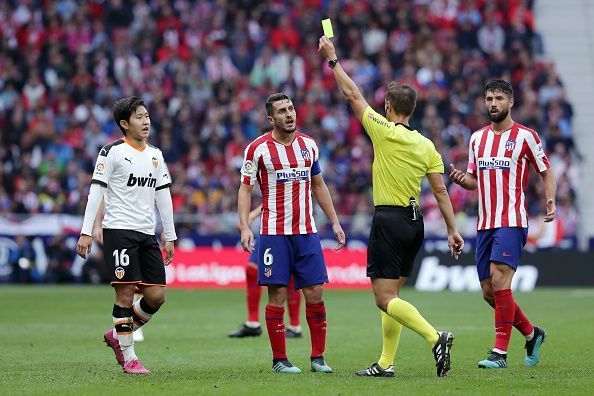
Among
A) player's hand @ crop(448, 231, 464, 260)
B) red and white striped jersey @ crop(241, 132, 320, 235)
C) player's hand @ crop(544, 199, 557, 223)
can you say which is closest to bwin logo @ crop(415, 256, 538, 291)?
player's hand @ crop(544, 199, 557, 223)

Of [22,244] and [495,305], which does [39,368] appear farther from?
[22,244]

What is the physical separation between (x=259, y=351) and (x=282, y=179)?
9.10 ft

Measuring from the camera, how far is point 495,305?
11.3 meters

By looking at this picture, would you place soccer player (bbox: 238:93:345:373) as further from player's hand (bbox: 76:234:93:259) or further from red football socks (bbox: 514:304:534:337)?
red football socks (bbox: 514:304:534:337)

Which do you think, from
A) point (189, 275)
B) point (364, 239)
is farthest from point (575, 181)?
point (189, 275)

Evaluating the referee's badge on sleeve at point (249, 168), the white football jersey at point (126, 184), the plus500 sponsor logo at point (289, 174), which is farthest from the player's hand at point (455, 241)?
the white football jersey at point (126, 184)

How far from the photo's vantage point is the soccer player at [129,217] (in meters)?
10.5

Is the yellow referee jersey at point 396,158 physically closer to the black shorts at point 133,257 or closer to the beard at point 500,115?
the beard at point 500,115

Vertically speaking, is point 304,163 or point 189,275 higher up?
point 304,163

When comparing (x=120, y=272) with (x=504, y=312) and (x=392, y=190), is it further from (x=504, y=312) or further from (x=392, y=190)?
(x=504, y=312)

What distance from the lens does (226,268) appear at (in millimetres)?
25234

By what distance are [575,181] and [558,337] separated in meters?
14.1

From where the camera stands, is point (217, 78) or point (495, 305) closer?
point (495, 305)

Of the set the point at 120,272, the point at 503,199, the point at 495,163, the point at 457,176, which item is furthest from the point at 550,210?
the point at 120,272
